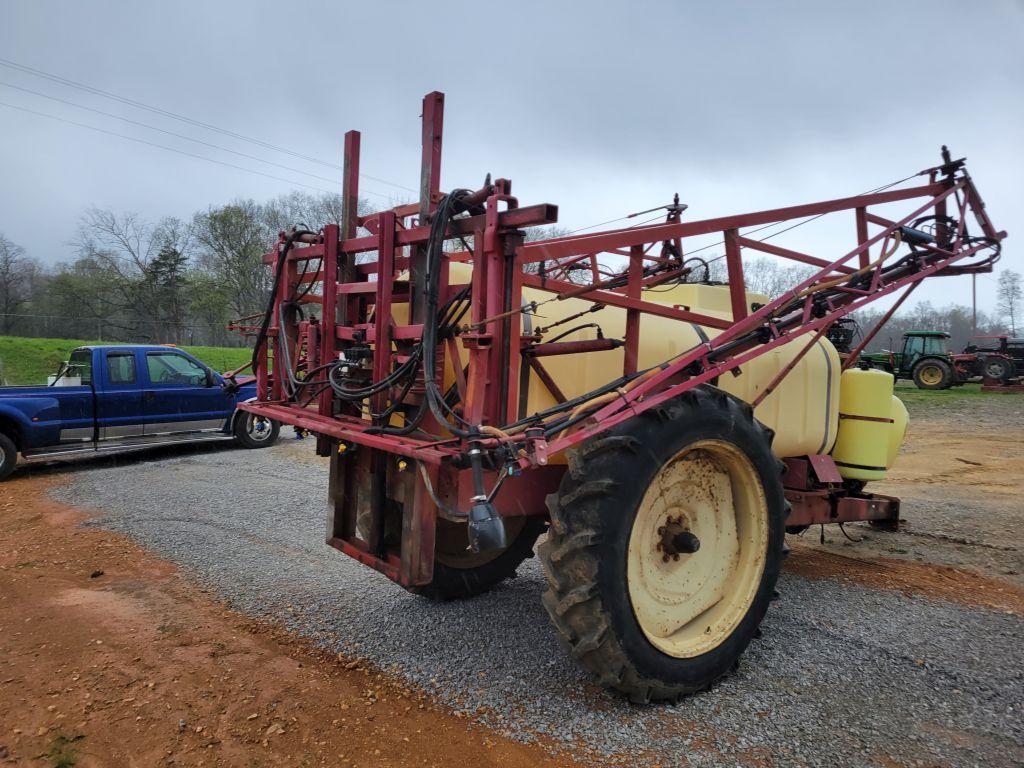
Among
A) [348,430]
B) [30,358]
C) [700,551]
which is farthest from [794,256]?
[30,358]

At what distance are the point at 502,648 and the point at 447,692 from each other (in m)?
0.52

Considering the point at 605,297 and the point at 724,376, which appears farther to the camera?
the point at 724,376

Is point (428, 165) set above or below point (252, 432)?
above

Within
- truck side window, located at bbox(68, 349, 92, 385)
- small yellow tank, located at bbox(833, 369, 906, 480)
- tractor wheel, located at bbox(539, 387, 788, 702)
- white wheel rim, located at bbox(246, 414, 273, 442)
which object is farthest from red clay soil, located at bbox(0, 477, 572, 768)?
white wheel rim, located at bbox(246, 414, 273, 442)

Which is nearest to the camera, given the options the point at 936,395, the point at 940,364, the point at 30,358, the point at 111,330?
the point at 936,395

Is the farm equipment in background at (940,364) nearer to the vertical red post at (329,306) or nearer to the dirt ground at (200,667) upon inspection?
the dirt ground at (200,667)

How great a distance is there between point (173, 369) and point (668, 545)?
32.2ft

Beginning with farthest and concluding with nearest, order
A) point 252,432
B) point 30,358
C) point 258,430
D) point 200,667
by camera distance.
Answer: point 30,358
point 258,430
point 252,432
point 200,667

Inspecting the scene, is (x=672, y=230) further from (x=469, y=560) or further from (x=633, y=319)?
(x=469, y=560)

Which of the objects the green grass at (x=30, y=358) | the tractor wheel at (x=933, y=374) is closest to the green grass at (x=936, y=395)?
the tractor wheel at (x=933, y=374)

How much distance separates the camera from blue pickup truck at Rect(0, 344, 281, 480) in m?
9.18

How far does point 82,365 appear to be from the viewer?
9984mm

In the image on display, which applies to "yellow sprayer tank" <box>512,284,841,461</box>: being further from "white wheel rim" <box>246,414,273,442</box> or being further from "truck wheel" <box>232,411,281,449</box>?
"white wheel rim" <box>246,414,273,442</box>

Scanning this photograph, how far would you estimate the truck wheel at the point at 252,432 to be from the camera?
1127 centimetres
